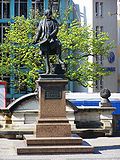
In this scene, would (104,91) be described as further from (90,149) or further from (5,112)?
(90,149)

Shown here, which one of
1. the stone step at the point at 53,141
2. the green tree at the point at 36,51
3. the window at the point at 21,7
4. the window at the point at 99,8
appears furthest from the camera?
the window at the point at 21,7

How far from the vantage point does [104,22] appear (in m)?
59.1

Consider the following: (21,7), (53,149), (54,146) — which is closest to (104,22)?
(21,7)

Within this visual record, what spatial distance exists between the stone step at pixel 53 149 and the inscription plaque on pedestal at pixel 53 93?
1930 mm

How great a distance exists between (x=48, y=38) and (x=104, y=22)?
39.4 m

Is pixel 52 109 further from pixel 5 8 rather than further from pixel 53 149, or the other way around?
pixel 5 8

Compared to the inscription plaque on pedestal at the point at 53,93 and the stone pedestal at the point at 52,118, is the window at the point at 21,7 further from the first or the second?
the inscription plaque on pedestal at the point at 53,93

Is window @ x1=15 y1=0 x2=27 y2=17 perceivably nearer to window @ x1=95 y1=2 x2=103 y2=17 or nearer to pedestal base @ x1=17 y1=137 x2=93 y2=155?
window @ x1=95 y1=2 x2=103 y2=17

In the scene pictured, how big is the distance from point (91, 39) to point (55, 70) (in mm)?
24948

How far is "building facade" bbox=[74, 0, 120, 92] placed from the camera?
58.6m

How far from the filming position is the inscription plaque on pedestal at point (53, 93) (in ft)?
64.6

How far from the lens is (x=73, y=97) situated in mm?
32312

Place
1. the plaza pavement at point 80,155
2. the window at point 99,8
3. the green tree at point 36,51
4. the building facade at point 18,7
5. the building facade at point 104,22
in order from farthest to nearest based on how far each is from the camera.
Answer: the building facade at point 18,7, the window at point 99,8, the building facade at point 104,22, the green tree at point 36,51, the plaza pavement at point 80,155

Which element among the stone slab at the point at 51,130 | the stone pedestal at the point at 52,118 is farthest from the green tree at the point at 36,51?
the stone slab at the point at 51,130
